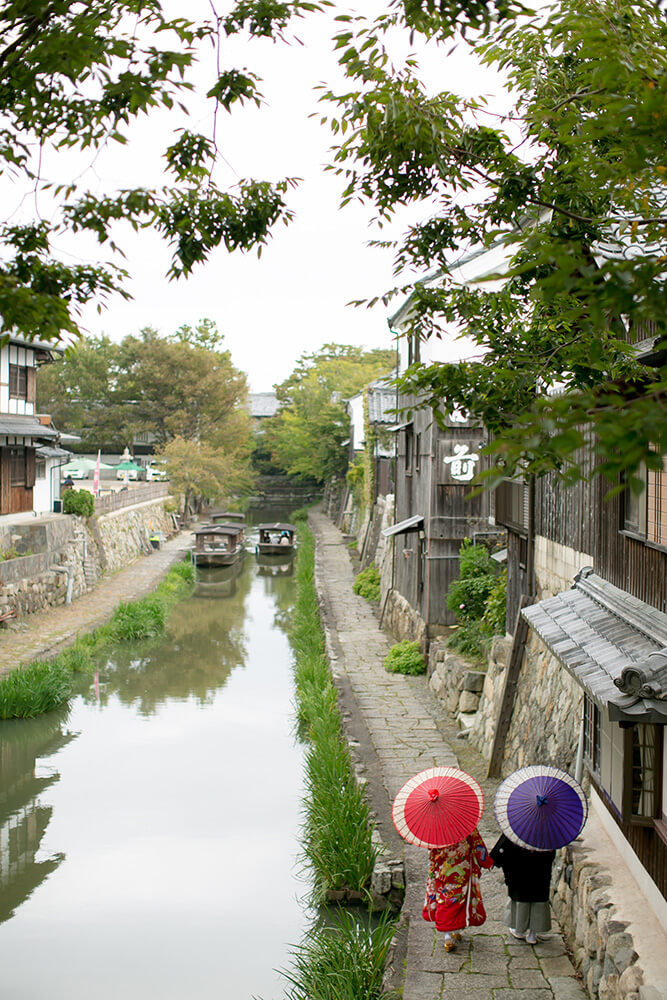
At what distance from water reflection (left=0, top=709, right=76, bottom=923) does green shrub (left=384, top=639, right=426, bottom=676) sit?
5854 mm

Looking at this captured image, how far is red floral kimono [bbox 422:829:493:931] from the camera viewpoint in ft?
21.2

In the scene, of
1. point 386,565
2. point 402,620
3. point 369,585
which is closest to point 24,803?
point 402,620

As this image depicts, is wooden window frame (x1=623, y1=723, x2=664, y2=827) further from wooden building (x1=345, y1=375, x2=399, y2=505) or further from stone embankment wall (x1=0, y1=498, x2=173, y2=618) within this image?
wooden building (x1=345, y1=375, x2=399, y2=505)

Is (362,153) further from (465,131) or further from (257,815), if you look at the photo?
(257,815)

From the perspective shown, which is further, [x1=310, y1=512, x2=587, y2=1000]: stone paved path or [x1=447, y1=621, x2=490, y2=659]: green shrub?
[x1=447, y1=621, x2=490, y2=659]: green shrub

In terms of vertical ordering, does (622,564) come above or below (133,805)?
above

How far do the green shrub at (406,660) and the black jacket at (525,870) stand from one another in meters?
9.02

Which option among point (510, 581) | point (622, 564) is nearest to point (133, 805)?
point (510, 581)

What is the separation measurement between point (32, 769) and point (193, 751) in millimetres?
2541

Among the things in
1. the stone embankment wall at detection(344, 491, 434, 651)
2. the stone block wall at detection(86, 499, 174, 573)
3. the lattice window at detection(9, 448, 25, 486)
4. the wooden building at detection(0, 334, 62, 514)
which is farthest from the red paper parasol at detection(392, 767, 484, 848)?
the stone block wall at detection(86, 499, 174, 573)

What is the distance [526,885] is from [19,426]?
71.1ft

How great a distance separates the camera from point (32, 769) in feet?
43.3

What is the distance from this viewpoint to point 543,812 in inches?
236

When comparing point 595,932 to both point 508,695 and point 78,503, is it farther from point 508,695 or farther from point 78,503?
point 78,503
